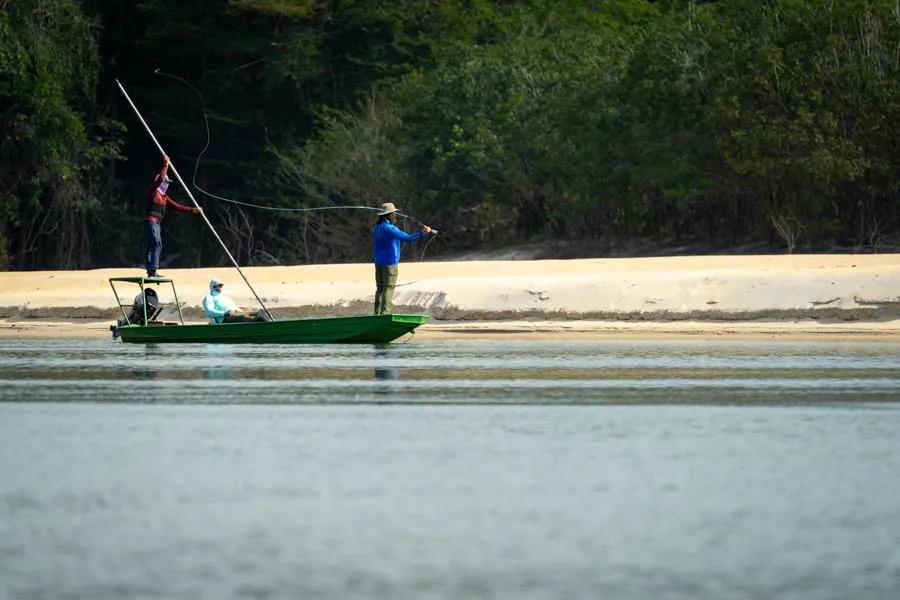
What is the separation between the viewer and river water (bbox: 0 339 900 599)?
856 centimetres

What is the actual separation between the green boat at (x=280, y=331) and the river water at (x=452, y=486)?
5.40 m

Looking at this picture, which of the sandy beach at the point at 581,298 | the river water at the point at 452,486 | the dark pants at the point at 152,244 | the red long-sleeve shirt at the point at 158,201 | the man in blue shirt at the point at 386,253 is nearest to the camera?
the river water at the point at 452,486

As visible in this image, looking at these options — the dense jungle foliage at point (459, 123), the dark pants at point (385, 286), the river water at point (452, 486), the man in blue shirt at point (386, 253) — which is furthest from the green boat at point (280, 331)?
the dense jungle foliage at point (459, 123)

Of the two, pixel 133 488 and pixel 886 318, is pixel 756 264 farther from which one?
pixel 133 488

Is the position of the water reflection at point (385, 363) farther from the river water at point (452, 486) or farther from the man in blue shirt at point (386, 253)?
the man in blue shirt at point (386, 253)

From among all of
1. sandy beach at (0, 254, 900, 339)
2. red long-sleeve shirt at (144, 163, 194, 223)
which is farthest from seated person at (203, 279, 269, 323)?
sandy beach at (0, 254, 900, 339)

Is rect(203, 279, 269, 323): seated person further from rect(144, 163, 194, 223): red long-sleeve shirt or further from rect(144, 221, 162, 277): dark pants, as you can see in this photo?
rect(144, 221, 162, 277): dark pants

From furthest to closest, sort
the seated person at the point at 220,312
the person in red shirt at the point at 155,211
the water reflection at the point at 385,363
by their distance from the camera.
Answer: the person in red shirt at the point at 155,211, the seated person at the point at 220,312, the water reflection at the point at 385,363

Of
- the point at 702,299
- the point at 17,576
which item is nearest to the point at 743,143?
the point at 702,299

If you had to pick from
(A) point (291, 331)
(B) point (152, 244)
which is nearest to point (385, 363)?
(A) point (291, 331)

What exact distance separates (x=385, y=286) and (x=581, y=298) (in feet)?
15.3

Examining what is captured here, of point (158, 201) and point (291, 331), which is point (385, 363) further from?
point (158, 201)

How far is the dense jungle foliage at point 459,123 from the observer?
127ft

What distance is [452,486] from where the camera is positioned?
435 inches
